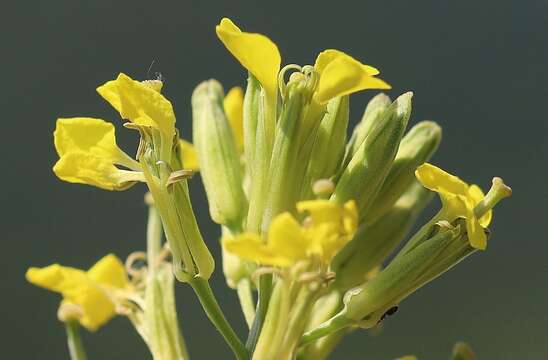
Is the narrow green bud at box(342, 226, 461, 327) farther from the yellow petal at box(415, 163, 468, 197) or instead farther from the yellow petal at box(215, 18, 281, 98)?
the yellow petal at box(215, 18, 281, 98)

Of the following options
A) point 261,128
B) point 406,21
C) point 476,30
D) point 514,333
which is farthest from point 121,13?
point 261,128

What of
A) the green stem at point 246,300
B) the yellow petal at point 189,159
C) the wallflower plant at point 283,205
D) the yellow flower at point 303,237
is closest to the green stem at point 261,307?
the wallflower plant at point 283,205

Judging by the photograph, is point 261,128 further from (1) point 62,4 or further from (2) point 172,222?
(1) point 62,4

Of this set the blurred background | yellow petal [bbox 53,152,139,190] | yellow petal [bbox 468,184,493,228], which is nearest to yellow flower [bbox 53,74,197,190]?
yellow petal [bbox 53,152,139,190]

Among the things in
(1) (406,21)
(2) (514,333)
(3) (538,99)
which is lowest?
(2) (514,333)

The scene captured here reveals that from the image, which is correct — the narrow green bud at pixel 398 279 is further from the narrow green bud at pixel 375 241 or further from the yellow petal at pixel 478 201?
the narrow green bud at pixel 375 241

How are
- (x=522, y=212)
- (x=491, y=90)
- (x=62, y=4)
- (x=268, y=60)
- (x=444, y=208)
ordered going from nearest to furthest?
(x=268, y=60)
(x=444, y=208)
(x=522, y=212)
(x=62, y=4)
(x=491, y=90)
